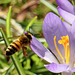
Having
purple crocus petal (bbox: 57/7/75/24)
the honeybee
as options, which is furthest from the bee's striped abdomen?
purple crocus petal (bbox: 57/7/75/24)

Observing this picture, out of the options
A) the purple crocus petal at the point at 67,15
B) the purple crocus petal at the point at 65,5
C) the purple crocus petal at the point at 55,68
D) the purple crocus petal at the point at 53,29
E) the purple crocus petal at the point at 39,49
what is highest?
the purple crocus petal at the point at 65,5

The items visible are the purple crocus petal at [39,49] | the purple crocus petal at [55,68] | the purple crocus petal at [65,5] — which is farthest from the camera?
the purple crocus petal at [65,5]

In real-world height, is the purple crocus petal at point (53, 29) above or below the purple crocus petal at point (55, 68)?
above

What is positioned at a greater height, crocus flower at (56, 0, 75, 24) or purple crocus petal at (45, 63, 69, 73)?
crocus flower at (56, 0, 75, 24)

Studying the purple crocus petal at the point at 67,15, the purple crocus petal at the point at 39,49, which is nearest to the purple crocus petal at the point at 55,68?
the purple crocus petal at the point at 39,49

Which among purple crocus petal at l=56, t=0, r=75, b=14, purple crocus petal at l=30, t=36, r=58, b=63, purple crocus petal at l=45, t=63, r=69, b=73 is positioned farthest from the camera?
purple crocus petal at l=56, t=0, r=75, b=14

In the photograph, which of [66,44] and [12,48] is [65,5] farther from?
[12,48]

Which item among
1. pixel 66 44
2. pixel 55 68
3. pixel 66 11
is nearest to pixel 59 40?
pixel 66 44

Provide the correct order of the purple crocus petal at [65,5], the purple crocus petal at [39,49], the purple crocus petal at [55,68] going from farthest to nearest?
the purple crocus petal at [65,5] → the purple crocus petal at [39,49] → the purple crocus petal at [55,68]

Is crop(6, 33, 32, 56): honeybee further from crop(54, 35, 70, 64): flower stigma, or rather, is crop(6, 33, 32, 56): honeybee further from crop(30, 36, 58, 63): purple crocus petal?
crop(54, 35, 70, 64): flower stigma

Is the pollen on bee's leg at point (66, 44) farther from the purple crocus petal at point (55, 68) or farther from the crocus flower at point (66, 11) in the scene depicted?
the purple crocus petal at point (55, 68)
